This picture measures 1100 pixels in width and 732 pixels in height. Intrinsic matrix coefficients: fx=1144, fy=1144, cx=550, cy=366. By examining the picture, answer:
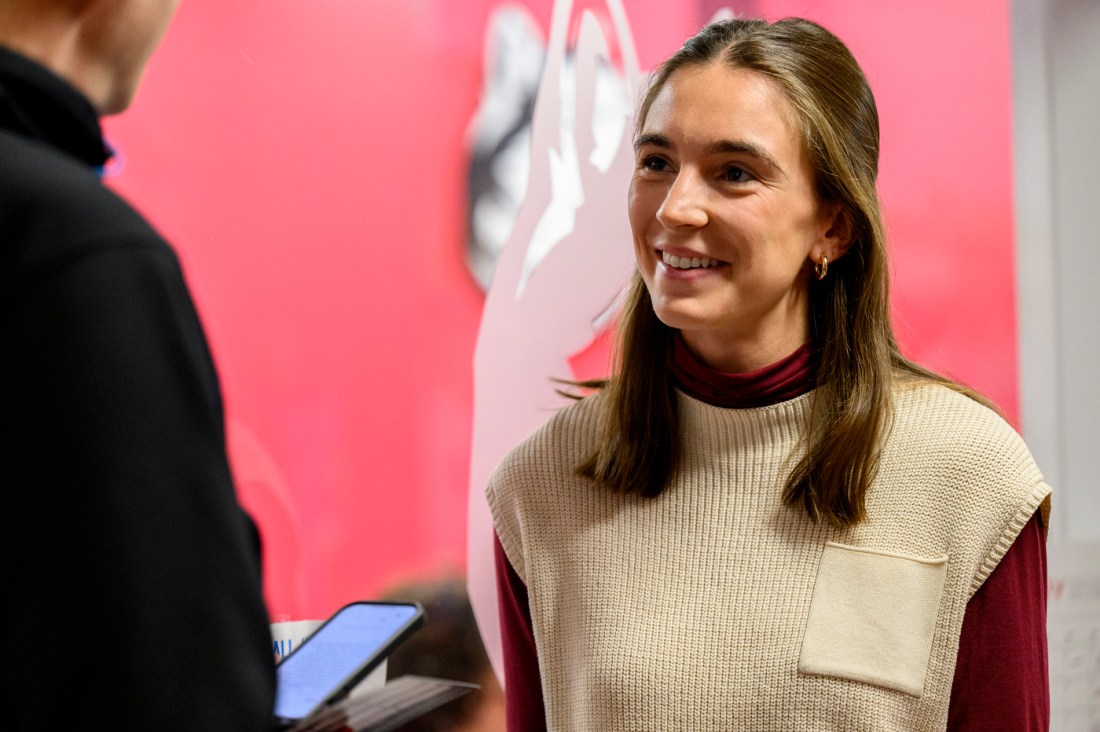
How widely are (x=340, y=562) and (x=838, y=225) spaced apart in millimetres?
960

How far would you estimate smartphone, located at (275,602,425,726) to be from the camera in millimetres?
760

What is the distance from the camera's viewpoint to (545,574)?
1770 millimetres

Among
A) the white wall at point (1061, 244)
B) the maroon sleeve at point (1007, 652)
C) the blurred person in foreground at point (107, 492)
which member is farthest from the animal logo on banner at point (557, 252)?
the blurred person in foreground at point (107, 492)

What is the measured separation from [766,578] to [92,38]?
122cm

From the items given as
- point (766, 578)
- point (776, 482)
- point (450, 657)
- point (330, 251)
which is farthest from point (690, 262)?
point (450, 657)

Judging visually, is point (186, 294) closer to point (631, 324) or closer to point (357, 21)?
point (631, 324)

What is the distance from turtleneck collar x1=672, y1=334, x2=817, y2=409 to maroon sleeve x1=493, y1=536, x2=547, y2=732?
433mm

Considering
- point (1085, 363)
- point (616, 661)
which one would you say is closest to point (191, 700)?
point (616, 661)

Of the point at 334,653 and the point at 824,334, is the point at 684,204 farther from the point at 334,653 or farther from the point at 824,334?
the point at 334,653

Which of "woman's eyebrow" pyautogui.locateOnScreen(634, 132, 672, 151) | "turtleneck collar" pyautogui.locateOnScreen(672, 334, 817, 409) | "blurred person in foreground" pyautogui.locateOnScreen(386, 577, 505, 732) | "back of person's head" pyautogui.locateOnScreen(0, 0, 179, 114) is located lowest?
"blurred person in foreground" pyautogui.locateOnScreen(386, 577, 505, 732)

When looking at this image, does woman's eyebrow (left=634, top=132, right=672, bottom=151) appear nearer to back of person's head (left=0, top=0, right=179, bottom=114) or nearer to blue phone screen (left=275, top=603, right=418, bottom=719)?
blue phone screen (left=275, top=603, right=418, bottom=719)

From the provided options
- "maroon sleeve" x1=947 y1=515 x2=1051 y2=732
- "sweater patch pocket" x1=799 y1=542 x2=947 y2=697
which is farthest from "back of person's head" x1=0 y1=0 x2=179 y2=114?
"maroon sleeve" x1=947 y1=515 x2=1051 y2=732

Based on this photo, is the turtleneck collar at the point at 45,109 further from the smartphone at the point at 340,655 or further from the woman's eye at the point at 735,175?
the woman's eye at the point at 735,175

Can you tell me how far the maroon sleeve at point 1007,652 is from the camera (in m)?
1.55
